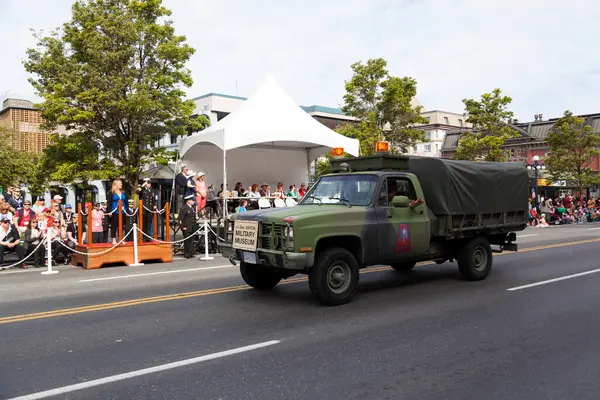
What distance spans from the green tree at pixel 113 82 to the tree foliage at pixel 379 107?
12.6 metres

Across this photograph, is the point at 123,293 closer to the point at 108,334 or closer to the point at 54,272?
the point at 108,334

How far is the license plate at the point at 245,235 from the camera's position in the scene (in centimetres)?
748

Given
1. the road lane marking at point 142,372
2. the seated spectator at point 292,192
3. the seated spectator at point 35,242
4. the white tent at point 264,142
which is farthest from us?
the seated spectator at point 292,192

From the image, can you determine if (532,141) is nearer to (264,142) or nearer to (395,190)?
(264,142)

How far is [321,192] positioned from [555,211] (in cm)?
2879

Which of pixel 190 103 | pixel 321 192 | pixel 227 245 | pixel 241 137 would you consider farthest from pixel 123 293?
pixel 190 103

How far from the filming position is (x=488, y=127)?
131ft

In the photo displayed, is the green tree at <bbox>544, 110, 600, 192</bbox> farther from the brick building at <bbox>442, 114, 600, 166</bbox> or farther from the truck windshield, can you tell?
the truck windshield

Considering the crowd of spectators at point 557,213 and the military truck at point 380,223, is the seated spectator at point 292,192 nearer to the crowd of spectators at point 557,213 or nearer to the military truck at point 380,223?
the military truck at point 380,223

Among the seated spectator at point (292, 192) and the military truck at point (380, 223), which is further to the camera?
the seated spectator at point (292, 192)

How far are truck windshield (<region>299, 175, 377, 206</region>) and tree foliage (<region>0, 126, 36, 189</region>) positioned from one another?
101ft

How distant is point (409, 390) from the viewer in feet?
14.0

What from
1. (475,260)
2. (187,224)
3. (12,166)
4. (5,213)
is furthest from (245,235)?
(12,166)

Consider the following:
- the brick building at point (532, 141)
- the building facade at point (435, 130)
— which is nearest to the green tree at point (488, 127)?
the brick building at point (532, 141)
